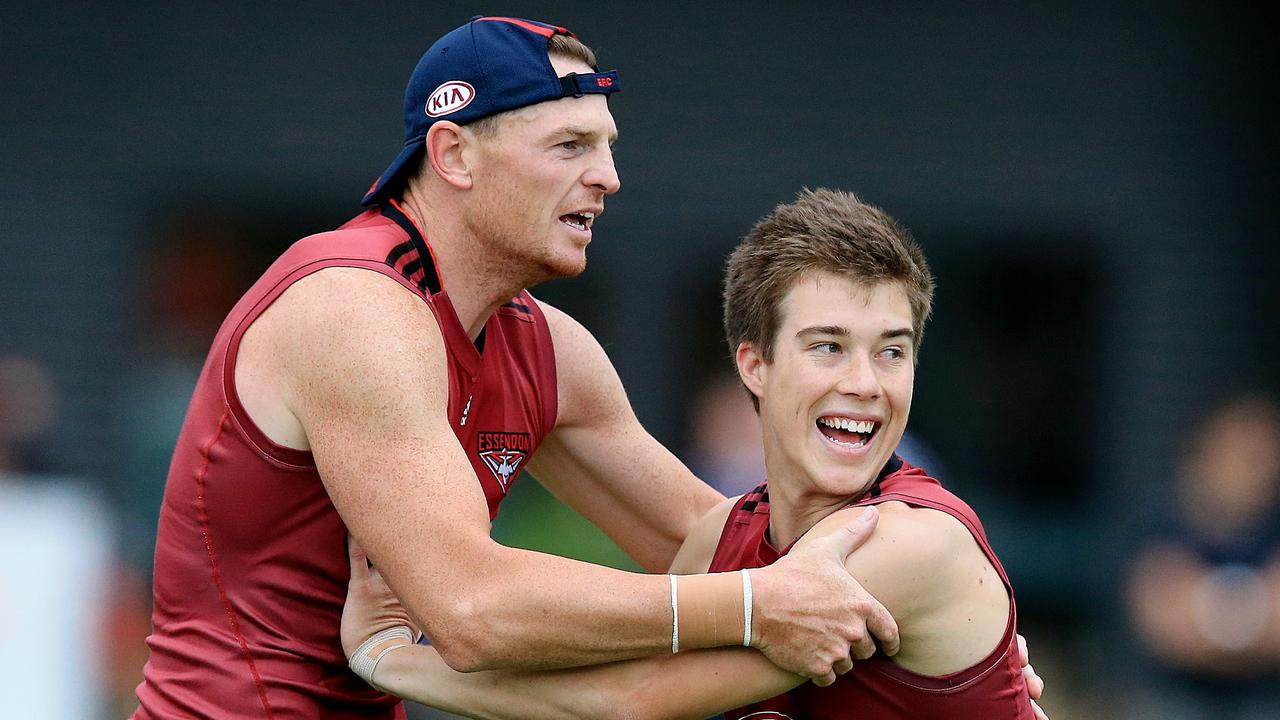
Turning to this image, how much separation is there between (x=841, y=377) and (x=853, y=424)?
0.12 meters

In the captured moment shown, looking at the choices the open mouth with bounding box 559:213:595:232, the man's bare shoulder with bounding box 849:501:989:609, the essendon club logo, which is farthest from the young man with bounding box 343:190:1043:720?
the essendon club logo

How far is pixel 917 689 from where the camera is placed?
3.24 metres

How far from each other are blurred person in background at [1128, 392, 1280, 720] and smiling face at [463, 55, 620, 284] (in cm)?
519

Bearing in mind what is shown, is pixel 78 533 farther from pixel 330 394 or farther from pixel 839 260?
pixel 839 260

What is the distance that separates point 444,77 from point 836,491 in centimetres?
137

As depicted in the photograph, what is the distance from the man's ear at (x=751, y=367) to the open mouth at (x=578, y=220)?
509 mm

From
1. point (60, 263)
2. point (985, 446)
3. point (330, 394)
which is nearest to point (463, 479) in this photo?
point (330, 394)

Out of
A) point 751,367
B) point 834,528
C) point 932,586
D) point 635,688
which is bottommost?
point 635,688

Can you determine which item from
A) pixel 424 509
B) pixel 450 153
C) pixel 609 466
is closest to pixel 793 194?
pixel 609 466

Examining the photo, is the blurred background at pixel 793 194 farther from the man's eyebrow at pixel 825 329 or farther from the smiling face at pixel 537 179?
the man's eyebrow at pixel 825 329

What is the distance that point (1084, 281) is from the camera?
1011 centimetres

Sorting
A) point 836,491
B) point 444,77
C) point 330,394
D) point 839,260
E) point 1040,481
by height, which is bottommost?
point 1040,481

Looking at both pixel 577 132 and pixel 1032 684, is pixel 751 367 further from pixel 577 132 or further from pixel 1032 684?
pixel 1032 684

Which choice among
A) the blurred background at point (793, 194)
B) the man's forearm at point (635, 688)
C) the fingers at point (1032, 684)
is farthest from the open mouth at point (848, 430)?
the blurred background at point (793, 194)
